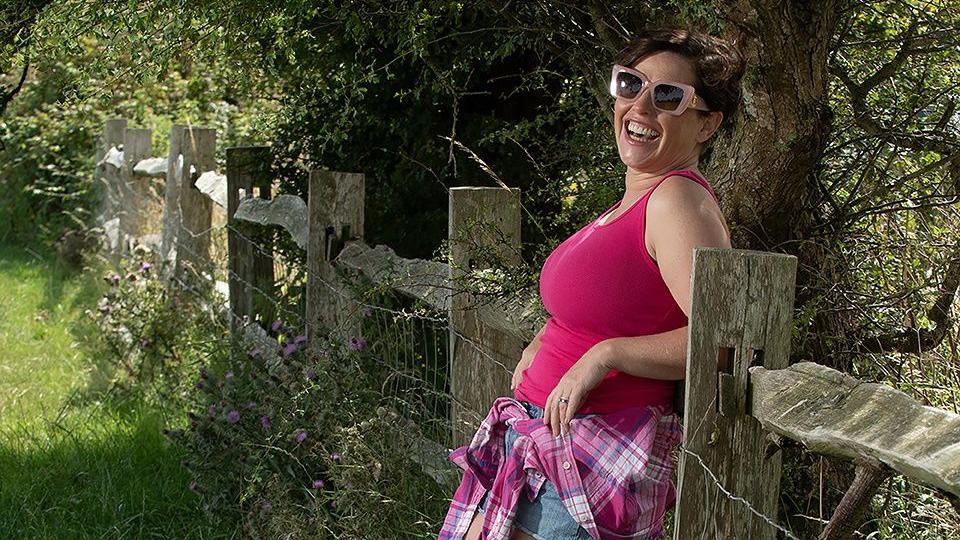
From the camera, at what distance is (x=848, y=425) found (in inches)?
78.2

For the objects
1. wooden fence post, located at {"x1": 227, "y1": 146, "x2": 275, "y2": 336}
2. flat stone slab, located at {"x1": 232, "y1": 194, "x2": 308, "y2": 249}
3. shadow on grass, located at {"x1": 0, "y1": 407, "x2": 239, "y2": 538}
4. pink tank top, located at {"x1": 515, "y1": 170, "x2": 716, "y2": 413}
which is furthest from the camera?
wooden fence post, located at {"x1": 227, "y1": 146, "x2": 275, "y2": 336}

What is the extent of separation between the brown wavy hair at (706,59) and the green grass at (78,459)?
9.96 ft

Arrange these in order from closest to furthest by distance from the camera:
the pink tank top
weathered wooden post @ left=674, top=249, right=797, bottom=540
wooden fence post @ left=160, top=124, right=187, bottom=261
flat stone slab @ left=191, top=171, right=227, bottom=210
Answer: weathered wooden post @ left=674, top=249, right=797, bottom=540 < the pink tank top < flat stone slab @ left=191, top=171, right=227, bottom=210 < wooden fence post @ left=160, top=124, right=187, bottom=261

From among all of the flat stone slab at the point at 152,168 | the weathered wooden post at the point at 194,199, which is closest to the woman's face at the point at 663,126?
the weathered wooden post at the point at 194,199

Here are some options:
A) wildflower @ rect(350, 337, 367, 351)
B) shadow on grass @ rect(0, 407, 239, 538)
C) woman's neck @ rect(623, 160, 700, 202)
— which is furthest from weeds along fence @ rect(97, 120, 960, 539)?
shadow on grass @ rect(0, 407, 239, 538)

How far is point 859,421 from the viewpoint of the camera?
1.98 meters

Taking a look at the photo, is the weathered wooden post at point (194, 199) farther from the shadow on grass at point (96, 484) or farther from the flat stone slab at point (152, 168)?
the shadow on grass at point (96, 484)

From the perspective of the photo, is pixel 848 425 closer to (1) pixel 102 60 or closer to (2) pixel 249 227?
(1) pixel 102 60

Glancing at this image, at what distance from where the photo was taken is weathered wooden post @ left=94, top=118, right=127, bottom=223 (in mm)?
11258

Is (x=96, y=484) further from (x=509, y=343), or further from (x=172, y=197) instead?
(x=172, y=197)

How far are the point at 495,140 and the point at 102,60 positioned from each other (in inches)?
75.7

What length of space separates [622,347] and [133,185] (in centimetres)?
871

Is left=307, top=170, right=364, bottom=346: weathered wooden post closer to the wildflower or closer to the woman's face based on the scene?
the wildflower

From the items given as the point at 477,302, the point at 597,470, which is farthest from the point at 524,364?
the point at 477,302
